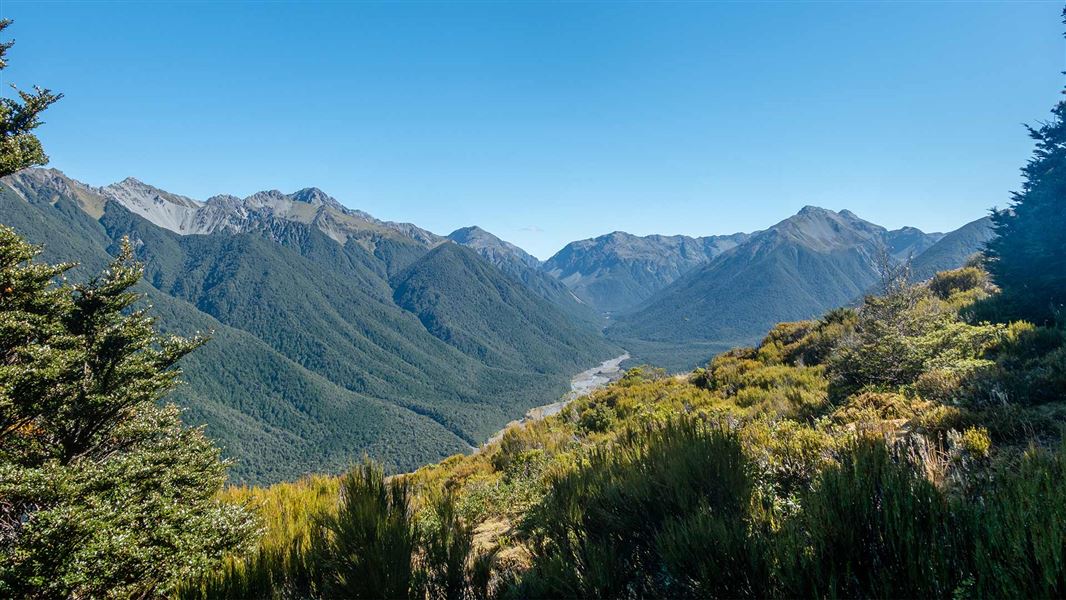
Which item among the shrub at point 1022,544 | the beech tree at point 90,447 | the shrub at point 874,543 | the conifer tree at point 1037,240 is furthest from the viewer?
the conifer tree at point 1037,240

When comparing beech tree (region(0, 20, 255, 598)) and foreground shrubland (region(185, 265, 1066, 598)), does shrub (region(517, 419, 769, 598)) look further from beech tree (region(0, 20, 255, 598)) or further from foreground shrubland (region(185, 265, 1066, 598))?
beech tree (region(0, 20, 255, 598))

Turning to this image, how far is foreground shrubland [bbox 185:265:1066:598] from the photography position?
6.43ft

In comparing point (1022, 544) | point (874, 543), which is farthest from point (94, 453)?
point (1022, 544)

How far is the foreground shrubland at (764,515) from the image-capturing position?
6.43ft

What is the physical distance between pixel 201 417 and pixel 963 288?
209 metres

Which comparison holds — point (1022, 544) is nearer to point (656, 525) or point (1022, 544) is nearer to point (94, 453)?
point (656, 525)

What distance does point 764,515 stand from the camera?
9.78ft

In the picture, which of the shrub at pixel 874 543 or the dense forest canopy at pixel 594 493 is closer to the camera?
the shrub at pixel 874 543

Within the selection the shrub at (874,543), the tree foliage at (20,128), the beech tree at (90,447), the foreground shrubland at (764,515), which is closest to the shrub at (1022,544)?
the foreground shrubland at (764,515)

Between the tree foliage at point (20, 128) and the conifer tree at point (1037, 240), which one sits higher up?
the tree foliage at point (20, 128)

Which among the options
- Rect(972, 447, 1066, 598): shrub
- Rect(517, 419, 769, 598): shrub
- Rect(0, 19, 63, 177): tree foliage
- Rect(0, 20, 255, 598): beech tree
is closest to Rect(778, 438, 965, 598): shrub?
Rect(972, 447, 1066, 598): shrub

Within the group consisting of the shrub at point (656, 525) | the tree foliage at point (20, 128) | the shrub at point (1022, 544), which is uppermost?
the tree foliage at point (20, 128)

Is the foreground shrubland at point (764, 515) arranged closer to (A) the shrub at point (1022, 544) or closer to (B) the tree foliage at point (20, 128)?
(A) the shrub at point (1022, 544)

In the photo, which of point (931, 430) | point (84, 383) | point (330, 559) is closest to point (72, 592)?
point (330, 559)
